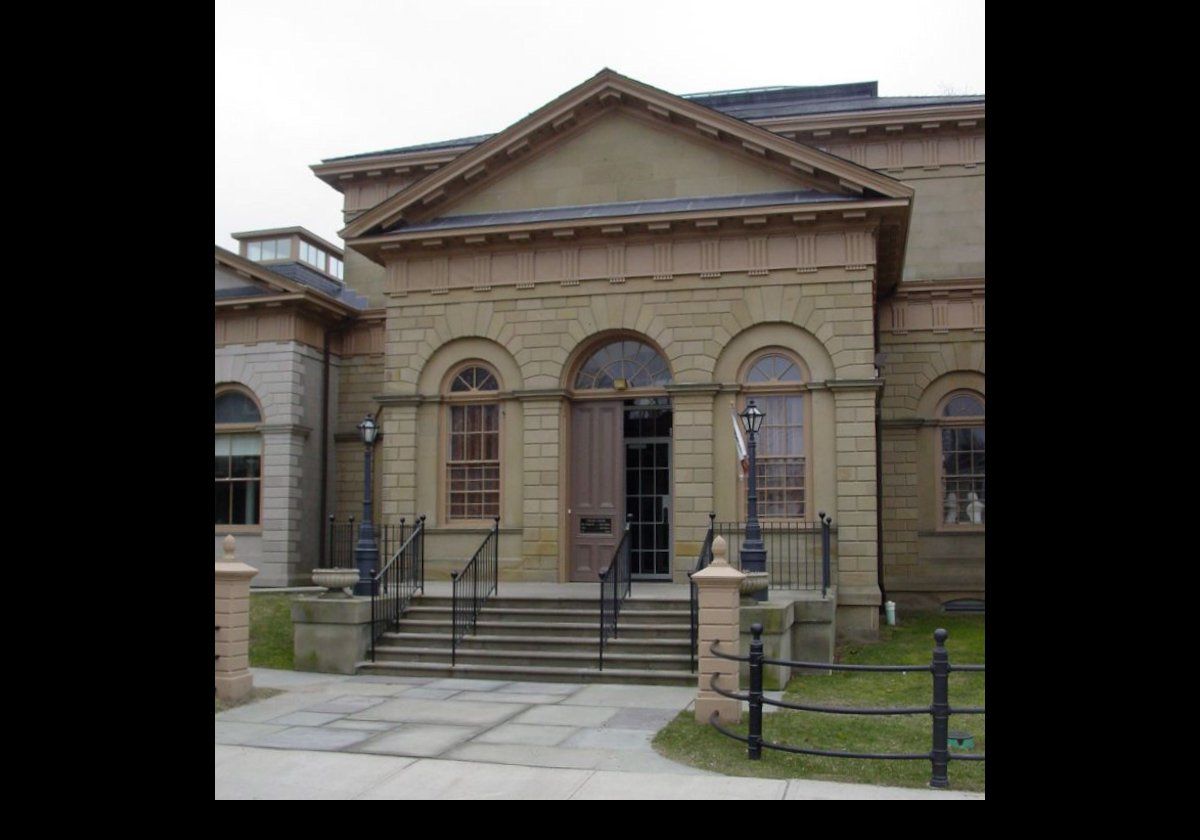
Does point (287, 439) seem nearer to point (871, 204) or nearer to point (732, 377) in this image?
point (732, 377)

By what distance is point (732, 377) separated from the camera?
761 inches

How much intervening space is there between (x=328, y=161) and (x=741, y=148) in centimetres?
1378

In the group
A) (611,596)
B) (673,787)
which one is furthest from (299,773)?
(611,596)

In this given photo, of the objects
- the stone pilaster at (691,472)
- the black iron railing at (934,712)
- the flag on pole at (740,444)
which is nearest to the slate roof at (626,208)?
the stone pilaster at (691,472)

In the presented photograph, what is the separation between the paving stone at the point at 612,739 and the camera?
36.0ft

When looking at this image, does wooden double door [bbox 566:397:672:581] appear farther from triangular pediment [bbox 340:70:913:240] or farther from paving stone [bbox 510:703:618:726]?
paving stone [bbox 510:703:618:726]

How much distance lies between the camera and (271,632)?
60.7 feet

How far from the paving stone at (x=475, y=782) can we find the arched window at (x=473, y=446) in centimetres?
1037

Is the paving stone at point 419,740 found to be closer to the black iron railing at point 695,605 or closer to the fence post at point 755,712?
the fence post at point 755,712

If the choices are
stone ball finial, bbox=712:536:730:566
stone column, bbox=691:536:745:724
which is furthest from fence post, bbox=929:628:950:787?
stone ball finial, bbox=712:536:730:566

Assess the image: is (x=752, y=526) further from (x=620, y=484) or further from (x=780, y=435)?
(x=620, y=484)

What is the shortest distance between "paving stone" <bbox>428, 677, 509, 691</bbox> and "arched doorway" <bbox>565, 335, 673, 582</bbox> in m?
4.99

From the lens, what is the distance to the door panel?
1992 cm

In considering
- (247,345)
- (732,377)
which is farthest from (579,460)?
(247,345)
